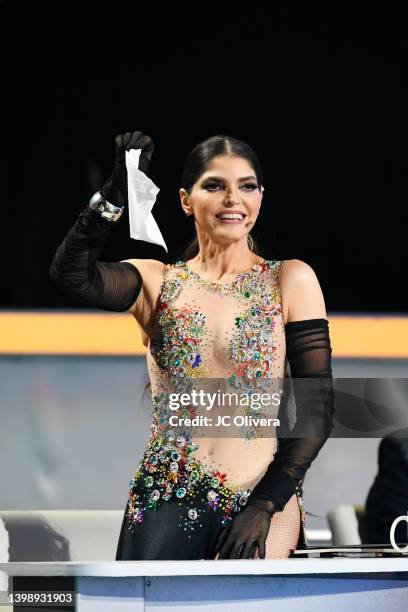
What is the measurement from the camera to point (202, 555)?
2373mm

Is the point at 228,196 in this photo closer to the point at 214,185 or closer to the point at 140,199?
the point at 214,185

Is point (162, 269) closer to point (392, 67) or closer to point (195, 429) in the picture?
point (195, 429)

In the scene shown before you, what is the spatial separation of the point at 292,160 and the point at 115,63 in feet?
2.31

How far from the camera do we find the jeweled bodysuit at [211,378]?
240 cm

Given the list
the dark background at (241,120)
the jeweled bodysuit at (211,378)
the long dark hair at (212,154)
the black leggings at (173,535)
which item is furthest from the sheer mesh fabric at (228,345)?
the dark background at (241,120)

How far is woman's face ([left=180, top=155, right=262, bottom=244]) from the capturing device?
2.60 metres

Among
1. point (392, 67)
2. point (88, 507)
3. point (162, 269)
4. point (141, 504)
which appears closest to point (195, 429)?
point (141, 504)

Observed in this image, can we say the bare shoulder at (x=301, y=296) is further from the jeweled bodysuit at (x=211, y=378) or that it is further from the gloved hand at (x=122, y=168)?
the gloved hand at (x=122, y=168)

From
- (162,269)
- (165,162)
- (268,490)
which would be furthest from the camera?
(165,162)

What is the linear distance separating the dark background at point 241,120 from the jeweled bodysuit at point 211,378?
5.41ft

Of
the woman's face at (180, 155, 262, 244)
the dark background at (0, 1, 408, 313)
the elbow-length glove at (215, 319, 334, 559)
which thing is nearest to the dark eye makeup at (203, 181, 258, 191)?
the woman's face at (180, 155, 262, 244)

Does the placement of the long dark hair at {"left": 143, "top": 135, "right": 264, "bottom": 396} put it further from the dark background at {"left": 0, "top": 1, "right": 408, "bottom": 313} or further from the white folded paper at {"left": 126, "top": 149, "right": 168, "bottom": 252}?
the dark background at {"left": 0, "top": 1, "right": 408, "bottom": 313}

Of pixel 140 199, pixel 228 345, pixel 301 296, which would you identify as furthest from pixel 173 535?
pixel 140 199

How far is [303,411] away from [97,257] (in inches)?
20.8
